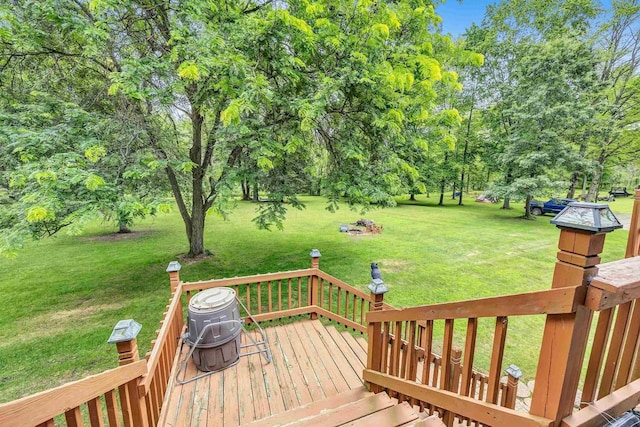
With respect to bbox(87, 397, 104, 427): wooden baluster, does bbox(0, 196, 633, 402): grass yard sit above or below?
below

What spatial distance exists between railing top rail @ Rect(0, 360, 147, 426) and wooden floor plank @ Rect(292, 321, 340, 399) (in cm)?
195

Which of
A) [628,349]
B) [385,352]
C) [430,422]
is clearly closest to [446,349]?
[430,422]

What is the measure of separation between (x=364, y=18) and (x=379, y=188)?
8.94 feet

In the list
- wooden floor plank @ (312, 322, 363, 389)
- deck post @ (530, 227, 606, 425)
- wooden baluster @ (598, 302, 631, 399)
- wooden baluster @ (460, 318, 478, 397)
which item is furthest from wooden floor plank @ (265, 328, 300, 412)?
wooden baluster @ (598, 302, 631, 399)

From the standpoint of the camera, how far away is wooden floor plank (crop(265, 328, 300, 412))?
265 cm

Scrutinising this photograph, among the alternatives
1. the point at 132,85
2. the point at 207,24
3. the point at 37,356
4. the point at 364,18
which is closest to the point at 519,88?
the point at 364,18

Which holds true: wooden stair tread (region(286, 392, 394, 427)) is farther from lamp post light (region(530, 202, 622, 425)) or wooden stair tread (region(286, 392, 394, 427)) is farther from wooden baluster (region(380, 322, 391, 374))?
lamp post light (region(530, 202, 622, 425))

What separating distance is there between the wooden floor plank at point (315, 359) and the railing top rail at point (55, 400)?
1.95 m

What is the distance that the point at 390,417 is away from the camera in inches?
73.7

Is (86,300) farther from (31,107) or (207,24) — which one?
(207,24)

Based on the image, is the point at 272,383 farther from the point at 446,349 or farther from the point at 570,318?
the point at 570,318

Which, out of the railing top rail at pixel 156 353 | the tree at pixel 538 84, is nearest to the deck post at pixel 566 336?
the railing top rail at pixel 156 353

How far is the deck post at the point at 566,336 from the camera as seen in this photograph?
92 cm

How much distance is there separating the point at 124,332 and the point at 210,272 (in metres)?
5.27
